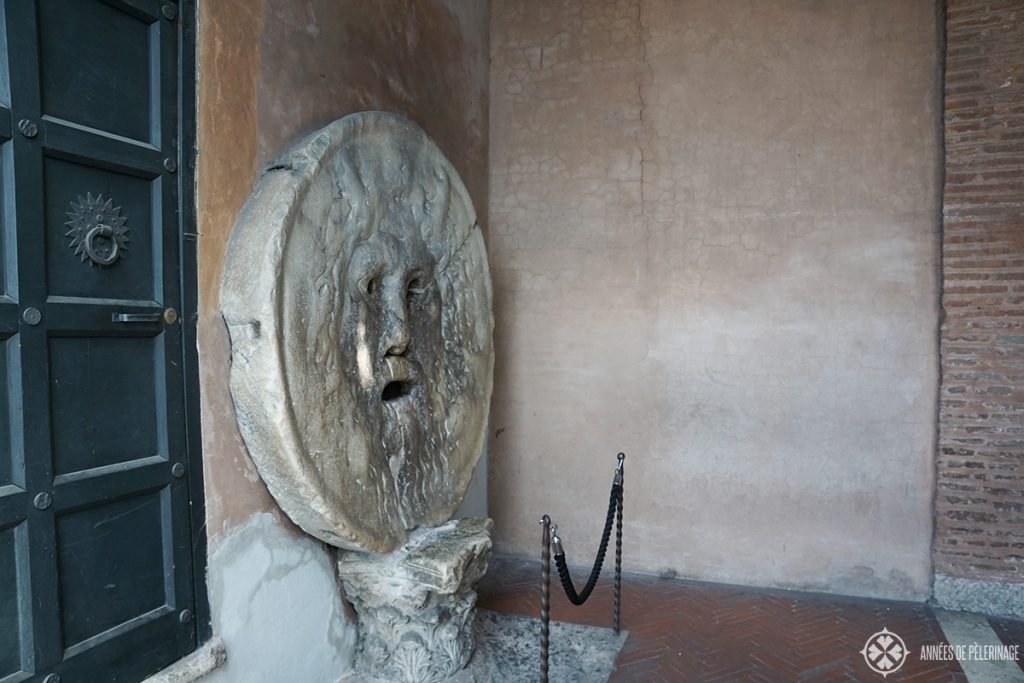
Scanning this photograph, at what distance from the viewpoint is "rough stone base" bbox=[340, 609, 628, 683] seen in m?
3.49

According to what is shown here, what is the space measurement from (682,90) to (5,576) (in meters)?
4.86

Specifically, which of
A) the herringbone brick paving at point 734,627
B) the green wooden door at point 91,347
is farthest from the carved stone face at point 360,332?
the herringbone brick paving at point 734,627

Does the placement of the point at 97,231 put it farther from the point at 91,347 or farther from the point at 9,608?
the point at 9,608

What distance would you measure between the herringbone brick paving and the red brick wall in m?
0.70

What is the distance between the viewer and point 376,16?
3.64 metres

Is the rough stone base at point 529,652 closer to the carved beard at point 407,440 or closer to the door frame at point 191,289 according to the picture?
the carved beard at point 407,440

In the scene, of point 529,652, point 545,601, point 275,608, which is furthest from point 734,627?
point 275,608

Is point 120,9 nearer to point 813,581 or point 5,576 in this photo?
point 5,576

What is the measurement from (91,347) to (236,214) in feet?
2.55

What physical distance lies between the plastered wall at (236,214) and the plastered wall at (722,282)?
204 centimetres

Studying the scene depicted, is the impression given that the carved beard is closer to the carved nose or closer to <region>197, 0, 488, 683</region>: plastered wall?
the carved nose

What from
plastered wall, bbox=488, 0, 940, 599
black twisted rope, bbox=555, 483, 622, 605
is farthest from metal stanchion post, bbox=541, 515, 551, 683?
plastered wall, bbox=488, 0, 940, 599

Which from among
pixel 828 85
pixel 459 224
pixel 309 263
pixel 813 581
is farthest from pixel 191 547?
pixel 828 85

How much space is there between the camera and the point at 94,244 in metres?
2.13
